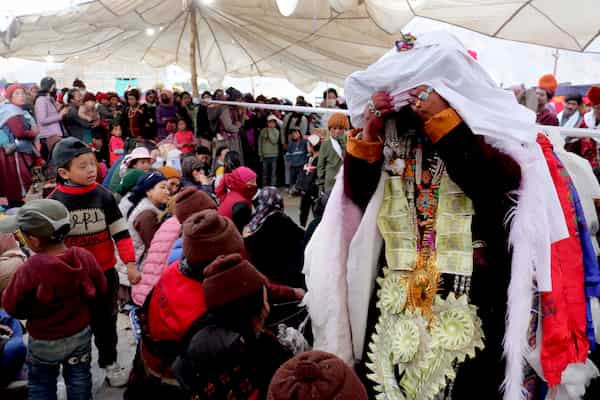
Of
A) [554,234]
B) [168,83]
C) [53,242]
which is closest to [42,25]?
[53,242]

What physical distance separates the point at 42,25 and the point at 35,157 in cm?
258

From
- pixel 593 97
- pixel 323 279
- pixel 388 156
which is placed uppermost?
pixel 593 97

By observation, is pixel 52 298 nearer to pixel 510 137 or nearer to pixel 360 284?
pixel 360 284

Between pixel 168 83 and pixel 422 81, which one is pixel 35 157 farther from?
pixel 168 83

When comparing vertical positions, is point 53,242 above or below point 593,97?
below

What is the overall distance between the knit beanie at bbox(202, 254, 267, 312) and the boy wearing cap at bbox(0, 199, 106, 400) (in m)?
0.81

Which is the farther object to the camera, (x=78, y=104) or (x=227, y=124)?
(x=227, y=124)

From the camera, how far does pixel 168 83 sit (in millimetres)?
20953

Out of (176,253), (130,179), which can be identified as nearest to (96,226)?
(176,253)

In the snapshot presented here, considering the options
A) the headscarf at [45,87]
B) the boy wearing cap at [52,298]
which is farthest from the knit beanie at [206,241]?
the headscarf at [45,87]

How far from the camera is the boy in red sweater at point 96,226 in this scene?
2471mm

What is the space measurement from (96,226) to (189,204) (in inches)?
22.2

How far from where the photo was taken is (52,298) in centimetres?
193

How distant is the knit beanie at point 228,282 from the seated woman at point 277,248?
0.99m
